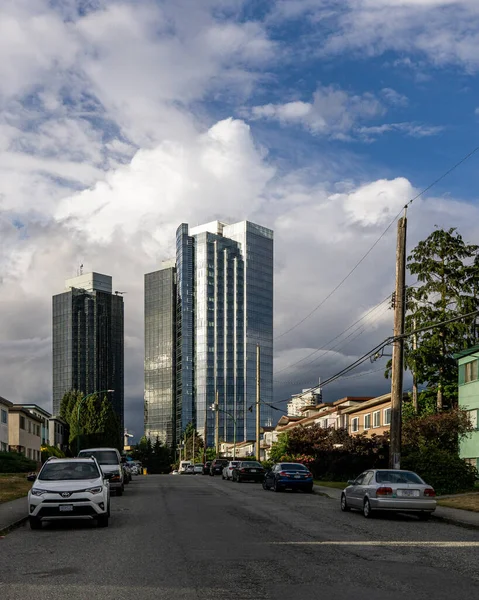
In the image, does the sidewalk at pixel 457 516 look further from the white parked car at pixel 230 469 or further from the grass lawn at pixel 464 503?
the white parked car at pixel 230 469

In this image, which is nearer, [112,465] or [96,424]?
[112,465]

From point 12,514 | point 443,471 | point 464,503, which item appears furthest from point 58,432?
point 12,514

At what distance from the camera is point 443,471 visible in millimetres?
36438

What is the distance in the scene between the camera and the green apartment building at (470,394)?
43.9 meters

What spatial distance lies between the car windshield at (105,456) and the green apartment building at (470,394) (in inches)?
790

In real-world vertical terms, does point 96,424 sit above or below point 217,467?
above

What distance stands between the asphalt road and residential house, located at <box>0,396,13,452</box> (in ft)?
162

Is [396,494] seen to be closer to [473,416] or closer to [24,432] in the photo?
[473,416]

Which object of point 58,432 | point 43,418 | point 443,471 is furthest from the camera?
point 58,432

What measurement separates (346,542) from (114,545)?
446 cm

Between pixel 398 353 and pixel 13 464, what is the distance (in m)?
33.2

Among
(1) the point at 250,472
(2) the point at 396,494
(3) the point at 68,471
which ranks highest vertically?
(3) the point at 68,471

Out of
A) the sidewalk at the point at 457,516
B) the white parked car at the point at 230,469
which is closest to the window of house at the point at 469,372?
the white parked car at the point at 230,469

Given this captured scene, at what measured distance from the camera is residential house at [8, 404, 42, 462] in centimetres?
7362
